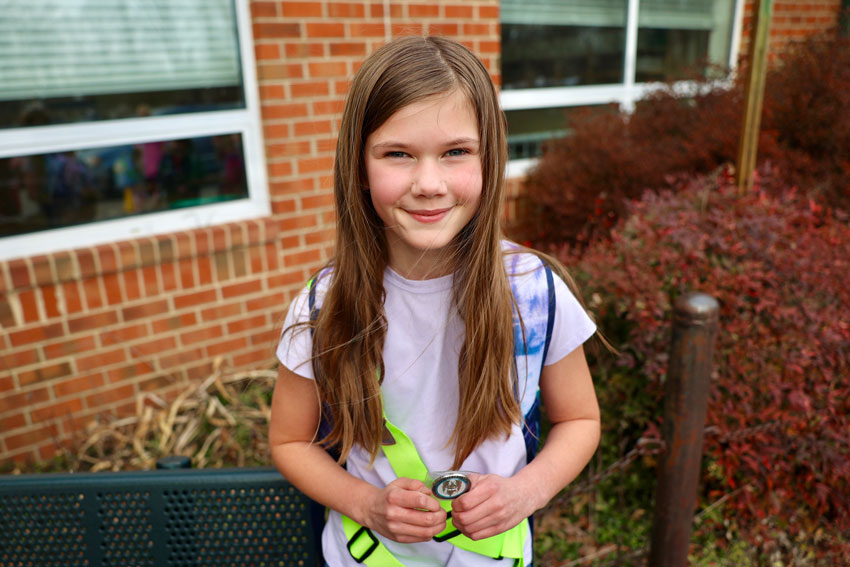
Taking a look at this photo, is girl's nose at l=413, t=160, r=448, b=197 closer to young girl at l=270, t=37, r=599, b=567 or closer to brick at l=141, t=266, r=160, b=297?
young girl at l=270, t=37, r=599, b=567

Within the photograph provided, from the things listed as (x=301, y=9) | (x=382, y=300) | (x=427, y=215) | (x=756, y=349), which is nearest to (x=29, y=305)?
(x=301, y=9)

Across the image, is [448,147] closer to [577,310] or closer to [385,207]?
[385,207]

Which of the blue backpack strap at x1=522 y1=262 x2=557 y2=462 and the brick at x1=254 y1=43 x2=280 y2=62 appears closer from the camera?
the blue backpack strap at x1=522 y1=262 x2=557 y2=462

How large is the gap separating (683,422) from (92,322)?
2.53 metres

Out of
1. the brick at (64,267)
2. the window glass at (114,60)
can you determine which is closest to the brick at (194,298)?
the brick at (64,267)

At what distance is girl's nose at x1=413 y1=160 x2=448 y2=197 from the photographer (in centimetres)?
114

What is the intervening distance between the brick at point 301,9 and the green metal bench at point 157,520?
95.0 inches

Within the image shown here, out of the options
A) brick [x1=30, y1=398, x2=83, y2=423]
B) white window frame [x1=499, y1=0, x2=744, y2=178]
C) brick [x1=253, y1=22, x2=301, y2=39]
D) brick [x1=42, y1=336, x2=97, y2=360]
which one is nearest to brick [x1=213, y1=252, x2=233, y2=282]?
brick [x1=42, y1=336, x2=97, y2=360]

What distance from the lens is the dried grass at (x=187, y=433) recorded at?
2.89 m

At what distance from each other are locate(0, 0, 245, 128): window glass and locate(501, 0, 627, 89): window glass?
6.77 ft

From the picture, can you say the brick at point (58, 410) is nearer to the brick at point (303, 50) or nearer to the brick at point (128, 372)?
the brick at point (128, 372)

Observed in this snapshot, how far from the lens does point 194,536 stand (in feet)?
5.01

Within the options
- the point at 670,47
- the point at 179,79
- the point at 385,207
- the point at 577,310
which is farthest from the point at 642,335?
the point at 670,47

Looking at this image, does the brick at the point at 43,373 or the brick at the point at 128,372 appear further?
the brick at the point at 128,372
